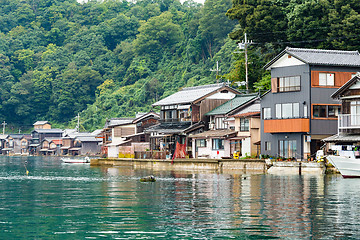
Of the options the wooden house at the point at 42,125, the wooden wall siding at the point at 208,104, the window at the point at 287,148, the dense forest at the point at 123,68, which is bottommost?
Result: the window at the point at 287,148

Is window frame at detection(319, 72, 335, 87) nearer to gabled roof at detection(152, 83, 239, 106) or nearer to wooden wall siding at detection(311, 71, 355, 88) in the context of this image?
wooden wall siding at detection(311, 71, 355, 88)

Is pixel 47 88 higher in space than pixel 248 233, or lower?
higher

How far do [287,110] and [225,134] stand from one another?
9.10 m

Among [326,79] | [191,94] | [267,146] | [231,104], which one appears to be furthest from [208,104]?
[326,79]

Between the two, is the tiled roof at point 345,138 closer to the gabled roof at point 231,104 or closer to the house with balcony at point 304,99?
the house with balcony at point 304,99

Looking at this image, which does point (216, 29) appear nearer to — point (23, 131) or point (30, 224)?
point (23, 131)

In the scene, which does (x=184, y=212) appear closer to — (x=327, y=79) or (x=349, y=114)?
(x=349, y=114)

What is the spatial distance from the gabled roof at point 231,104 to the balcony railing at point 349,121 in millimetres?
17247

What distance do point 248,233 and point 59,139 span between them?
487 ft

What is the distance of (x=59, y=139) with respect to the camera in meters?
165

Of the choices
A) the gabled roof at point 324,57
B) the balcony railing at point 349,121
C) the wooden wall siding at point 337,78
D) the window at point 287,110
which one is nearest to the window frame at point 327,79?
the wooden wall siding at point 337,78

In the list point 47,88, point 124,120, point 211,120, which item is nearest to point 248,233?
point 211,120

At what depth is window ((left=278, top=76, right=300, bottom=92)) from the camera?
57312 millimetres

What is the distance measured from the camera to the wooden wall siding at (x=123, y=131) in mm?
92688
